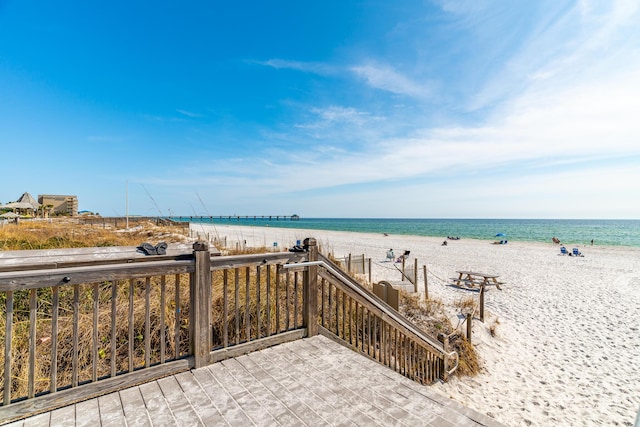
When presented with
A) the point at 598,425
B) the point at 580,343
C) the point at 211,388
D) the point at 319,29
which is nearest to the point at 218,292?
the point at 211,388

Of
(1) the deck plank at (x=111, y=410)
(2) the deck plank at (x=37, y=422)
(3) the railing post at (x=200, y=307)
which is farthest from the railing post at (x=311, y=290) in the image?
(2) the deck plank at (x=37, y=422)

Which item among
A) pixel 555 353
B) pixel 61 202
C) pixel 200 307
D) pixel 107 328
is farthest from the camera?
pixel 61 202

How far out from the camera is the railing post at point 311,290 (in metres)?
3.44

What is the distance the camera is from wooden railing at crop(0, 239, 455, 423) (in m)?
2.07

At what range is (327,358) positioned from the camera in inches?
119

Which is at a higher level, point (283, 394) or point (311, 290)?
point (311, 290)

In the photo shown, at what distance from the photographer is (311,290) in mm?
3455

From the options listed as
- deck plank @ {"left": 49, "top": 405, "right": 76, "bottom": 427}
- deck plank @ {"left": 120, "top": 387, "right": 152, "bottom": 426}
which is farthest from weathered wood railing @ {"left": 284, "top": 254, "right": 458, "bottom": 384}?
deck plank @ {"left": 49, "top": 405, "right": 76, "bottom": 427}

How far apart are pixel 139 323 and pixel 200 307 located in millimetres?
2047

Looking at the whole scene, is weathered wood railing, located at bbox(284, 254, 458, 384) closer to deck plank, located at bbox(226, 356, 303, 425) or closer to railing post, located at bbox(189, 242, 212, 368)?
railing post, located at bbox(189, 242, 212, 368)

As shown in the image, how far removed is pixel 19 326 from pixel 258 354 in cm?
338

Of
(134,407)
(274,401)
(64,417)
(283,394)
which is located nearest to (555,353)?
(283,394)

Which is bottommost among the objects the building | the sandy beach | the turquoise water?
the sandy beach

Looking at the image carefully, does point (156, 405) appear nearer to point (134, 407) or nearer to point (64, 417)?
point (134, 407)
